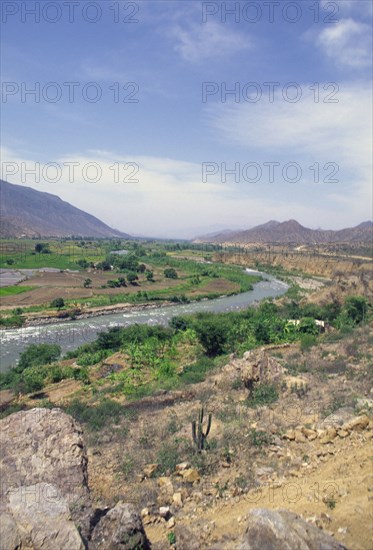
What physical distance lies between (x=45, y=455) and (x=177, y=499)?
2.65 meters

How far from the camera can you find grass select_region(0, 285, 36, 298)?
4550 cm

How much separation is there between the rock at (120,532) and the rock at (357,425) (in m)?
5.22

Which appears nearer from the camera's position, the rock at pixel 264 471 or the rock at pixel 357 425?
the rock at pixel 264 471

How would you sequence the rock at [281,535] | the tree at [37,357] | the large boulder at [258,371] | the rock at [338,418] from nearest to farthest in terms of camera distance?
1. the rock at [281,535]
2. the rock at [338,418]
3. the large boulder at [258,371]
4. the tree at [37,357]

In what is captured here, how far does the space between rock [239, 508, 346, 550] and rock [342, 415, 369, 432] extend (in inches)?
167

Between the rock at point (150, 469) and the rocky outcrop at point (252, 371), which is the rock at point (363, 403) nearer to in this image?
the rocky outcrop at point (252, 371)

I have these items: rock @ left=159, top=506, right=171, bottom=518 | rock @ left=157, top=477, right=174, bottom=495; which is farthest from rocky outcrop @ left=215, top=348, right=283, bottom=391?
rock @ left=159, top=506, right=171, bottom=518

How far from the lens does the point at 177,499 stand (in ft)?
22.3

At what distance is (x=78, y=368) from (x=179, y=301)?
28328mm

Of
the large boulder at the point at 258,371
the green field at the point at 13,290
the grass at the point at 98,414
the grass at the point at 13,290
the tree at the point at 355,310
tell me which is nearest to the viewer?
the grass at the point at 98,414

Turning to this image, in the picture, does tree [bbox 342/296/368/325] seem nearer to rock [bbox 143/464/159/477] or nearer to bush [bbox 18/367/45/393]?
bush [bbox 18/367/45/393]

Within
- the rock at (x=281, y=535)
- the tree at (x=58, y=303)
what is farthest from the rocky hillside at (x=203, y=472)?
the tree at (x=58, y=303)

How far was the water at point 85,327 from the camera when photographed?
2858cm

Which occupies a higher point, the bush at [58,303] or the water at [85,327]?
the bush at [58,303]
